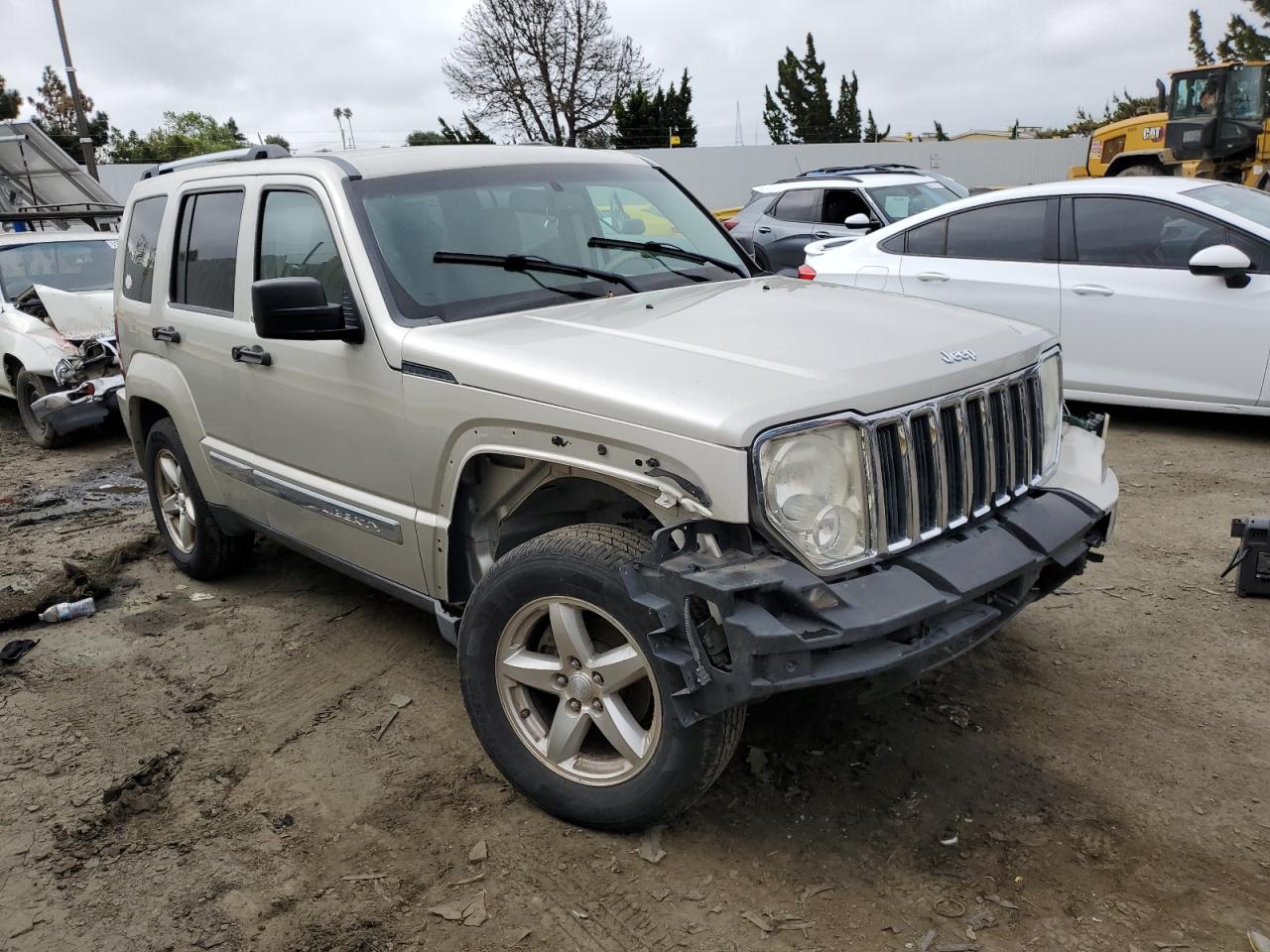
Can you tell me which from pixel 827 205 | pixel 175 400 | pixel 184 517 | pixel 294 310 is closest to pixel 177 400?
pixel 175 400

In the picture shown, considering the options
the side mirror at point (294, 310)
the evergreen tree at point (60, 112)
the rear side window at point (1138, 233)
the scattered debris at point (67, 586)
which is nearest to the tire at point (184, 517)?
the scattered debris at point (67, 586)

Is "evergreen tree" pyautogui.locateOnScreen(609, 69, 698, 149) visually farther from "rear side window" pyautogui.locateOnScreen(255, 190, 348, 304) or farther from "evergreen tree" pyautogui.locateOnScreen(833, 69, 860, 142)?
"rear side window" pyautogui.locateOnScreen(255, 190, 348, 304)

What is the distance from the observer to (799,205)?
1191 cm

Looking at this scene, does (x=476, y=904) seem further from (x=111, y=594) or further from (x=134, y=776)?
(x=111, y=594)

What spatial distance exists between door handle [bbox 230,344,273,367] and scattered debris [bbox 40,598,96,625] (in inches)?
67.7

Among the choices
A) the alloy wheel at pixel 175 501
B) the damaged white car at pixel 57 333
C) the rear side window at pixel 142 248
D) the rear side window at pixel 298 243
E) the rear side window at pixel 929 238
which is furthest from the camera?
the damaged white car at pixel 57 333

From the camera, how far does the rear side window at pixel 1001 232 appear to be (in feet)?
23.6

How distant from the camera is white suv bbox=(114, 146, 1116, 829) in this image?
258 centimetres

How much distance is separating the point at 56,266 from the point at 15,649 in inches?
251

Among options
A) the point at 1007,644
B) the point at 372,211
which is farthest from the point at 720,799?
the point at 372,211

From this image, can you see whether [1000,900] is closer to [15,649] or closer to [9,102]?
[15,649]

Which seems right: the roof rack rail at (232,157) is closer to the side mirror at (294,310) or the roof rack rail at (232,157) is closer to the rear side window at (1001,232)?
the side mirror at (294,310)

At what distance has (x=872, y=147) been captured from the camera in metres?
36.0

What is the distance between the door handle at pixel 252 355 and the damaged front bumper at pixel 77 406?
499 cm
